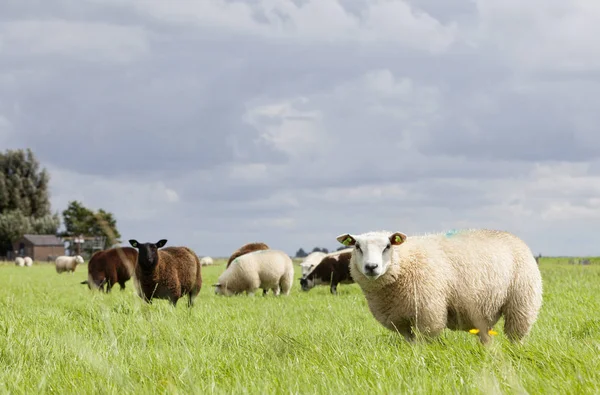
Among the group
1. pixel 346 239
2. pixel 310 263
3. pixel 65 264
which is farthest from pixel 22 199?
pixel 346 239

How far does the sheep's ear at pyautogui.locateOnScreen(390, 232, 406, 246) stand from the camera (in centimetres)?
785

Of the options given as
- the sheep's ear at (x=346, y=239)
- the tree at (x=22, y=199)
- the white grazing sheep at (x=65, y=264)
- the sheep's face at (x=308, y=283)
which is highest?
the tree at (x=22, y=199)

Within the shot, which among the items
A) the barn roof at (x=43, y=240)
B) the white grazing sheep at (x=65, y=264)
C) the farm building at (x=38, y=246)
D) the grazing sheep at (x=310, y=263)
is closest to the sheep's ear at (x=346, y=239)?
the grazing sheep at (x=310, y=263)

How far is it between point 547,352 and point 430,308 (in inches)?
87.6

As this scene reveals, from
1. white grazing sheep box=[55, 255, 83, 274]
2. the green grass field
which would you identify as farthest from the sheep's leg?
white grazing sheep box=[55, 255, 83, 274]

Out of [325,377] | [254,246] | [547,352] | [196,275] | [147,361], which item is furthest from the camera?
[254,246]

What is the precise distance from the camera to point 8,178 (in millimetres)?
107625

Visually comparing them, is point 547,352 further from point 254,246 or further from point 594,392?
point 254,246

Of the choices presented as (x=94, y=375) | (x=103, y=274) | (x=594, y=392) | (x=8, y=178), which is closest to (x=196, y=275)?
(x=103, y=274)

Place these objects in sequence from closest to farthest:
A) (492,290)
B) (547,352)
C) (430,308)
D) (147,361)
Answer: (547,352), (147,361), (430,308), (492,290)

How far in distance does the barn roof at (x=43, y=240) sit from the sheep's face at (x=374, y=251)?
335 feet

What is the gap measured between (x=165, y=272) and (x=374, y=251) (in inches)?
316

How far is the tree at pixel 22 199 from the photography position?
10188 centimetres

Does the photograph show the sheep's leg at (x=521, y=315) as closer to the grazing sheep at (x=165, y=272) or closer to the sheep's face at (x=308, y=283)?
the grazing sheep at (x=165, y=272)
